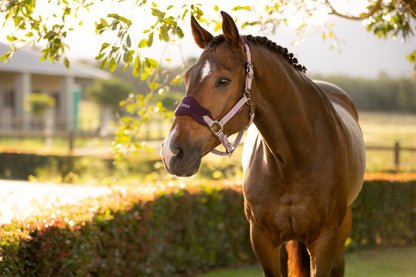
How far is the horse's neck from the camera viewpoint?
2656mm

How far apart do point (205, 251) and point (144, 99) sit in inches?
99.4

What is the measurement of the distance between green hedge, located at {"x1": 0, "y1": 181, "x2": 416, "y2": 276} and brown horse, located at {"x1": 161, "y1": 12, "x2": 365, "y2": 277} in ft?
5.76

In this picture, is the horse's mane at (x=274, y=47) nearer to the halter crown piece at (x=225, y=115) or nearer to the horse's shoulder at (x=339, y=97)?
the halter crown piece at (x=225, y=115)

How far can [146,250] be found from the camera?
5.41m

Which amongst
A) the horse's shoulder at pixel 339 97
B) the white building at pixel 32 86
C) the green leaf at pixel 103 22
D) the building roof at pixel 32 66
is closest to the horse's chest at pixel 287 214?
the green leaf at pixel 103 22

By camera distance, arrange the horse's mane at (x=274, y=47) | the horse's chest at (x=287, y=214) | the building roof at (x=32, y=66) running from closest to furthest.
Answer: the horse's mane at (x=274, y=47) → the horse's chest at (x=287, y=214) → the building roof at (x=32, y=66)

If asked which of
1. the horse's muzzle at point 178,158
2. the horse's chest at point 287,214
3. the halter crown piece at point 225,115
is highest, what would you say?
the halter crown piece at point 225,115

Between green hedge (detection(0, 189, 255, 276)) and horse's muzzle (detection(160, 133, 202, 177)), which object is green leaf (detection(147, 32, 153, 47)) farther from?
green hedge (detection(0, 189, 255, 276))

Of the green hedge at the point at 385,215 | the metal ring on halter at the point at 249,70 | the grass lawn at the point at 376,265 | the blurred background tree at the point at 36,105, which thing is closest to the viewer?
the metal ring on halter at the point at 249,70

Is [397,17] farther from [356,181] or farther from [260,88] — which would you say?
[260,88]

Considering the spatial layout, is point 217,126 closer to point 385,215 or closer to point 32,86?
point 385,215

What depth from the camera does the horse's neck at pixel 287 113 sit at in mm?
2656

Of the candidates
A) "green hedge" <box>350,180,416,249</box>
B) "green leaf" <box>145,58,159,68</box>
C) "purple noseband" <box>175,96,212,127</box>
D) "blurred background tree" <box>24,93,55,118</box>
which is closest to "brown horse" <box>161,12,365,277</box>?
"purple noseband" <box>175,96,212,127</box>

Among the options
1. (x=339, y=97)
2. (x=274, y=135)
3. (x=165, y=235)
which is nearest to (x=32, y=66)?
(x=165, y=235)
